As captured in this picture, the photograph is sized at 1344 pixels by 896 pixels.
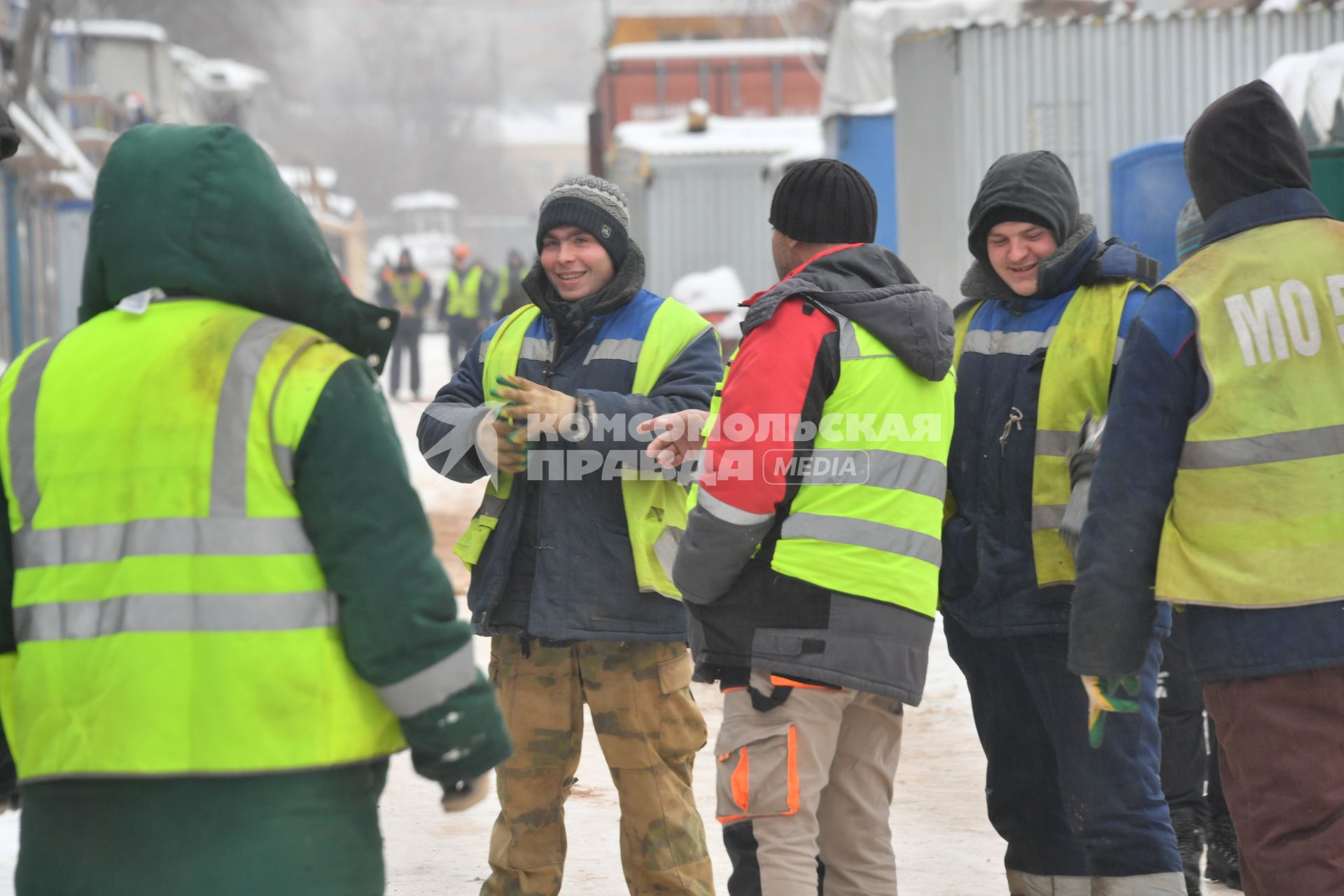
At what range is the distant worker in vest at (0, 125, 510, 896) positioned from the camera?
7.89 feet

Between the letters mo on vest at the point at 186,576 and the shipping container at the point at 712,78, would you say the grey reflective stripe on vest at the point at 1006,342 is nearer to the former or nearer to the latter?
the letters mo on vest at the point at 186,576

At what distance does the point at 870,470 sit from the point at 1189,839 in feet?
6.30

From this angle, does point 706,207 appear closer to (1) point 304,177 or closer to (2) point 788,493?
(2) point 788,493

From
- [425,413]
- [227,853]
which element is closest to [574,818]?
[425,413]

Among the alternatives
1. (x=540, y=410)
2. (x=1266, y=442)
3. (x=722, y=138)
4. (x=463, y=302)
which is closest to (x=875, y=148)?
(x=722, y=138)

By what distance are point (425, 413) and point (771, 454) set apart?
124cm

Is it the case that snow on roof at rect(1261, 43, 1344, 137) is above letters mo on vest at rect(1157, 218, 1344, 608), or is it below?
above

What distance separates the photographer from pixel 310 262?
8.39ft

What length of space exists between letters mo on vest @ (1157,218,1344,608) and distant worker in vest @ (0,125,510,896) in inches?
59.4

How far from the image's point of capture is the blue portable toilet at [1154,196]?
9.13 metres

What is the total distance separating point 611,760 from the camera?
13.1 feet

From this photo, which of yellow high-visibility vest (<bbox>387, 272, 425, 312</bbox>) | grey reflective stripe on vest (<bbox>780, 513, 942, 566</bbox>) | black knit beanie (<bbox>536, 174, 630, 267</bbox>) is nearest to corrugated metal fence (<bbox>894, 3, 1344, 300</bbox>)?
black knit beanie (<bbox>536, 174, 630, 267</bbox>)

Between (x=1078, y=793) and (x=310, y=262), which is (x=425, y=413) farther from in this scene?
(x=1078, y=793)

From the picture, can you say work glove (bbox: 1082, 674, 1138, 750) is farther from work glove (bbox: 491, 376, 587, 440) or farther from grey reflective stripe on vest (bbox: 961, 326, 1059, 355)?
work glove (bbox: 491, 376, 587, 440)
